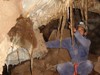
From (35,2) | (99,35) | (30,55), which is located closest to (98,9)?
(99,35)

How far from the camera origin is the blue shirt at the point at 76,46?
5.05 m

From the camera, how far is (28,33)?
4.86 metres

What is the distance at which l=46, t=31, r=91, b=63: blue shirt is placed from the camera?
16.6ft

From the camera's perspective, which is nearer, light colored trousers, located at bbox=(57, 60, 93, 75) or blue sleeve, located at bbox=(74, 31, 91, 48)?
blue sleeve, located at bbox=(74, 31, 91, 48)

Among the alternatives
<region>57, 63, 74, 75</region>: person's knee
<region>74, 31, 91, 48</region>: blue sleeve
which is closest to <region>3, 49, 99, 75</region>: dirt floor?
<region>57, 63, 74, 75</region>: person's knee

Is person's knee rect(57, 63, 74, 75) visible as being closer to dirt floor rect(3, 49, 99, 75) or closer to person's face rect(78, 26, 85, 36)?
dirt floor rect(3, 49, 99, 75)

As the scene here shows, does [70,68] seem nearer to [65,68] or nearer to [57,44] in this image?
[65,68]

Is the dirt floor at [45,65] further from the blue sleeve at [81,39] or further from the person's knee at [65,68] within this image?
the blue sleeve at [81,39]

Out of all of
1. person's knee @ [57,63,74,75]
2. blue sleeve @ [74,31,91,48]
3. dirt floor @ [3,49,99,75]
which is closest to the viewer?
blue sleeve @ [74,31,91,48]

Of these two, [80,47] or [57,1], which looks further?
[80,47]

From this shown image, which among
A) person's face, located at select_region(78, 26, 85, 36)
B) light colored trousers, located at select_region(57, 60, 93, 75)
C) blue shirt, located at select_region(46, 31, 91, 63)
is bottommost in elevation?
light colored trousers, located at select_region(57, 60, 93, 75)

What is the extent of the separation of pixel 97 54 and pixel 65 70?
2090 mm

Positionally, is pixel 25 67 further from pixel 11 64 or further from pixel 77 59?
pixel 77 59

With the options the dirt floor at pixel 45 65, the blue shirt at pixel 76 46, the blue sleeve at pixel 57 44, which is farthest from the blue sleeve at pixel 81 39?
the dirt floor at pixel 45 65
